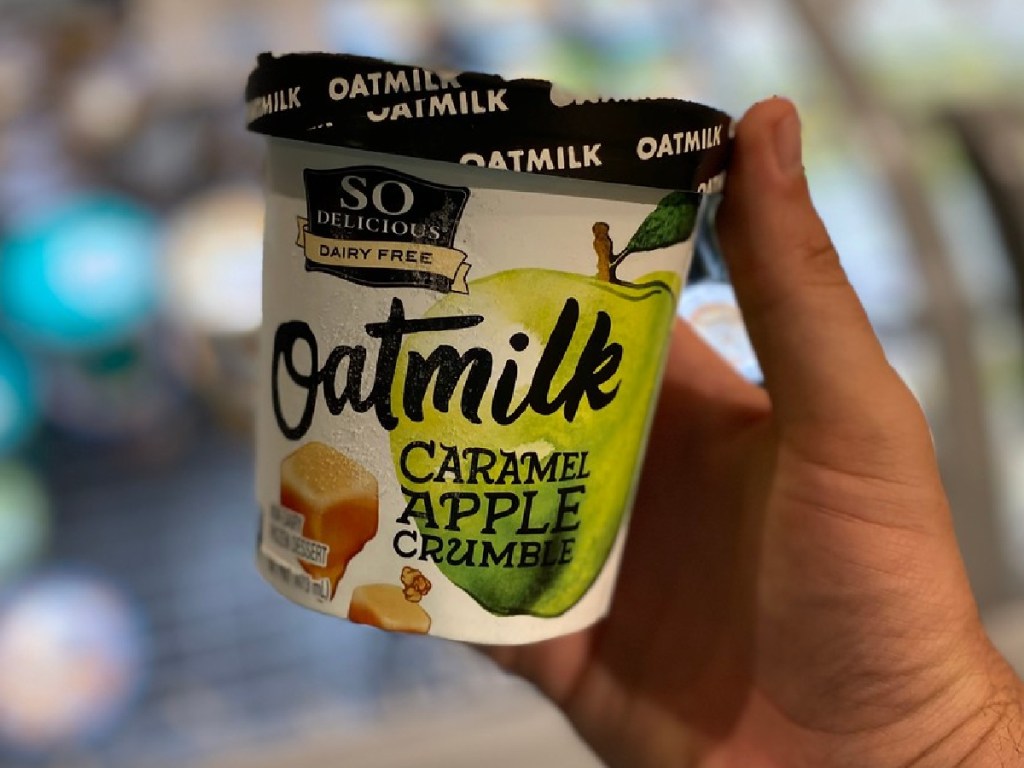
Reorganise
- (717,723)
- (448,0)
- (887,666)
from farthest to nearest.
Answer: (448,0), (717,723), (887,666)

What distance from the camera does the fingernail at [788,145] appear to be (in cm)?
65

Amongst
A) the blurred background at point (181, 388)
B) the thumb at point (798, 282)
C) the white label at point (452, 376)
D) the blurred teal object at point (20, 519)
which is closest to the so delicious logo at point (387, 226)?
the white label at point (452, 376)

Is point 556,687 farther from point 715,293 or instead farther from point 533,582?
point 715,293

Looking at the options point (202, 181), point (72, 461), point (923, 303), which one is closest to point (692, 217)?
point (202, 181)

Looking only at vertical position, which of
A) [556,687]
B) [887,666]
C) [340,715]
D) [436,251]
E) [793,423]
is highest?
[436,251]

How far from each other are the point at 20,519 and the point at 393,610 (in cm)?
65

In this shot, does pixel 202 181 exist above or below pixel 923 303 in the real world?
above

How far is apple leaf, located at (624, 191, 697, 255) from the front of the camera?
58 cm

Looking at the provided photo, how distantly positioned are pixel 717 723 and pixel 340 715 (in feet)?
1.81

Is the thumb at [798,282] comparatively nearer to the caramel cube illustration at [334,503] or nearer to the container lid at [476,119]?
the container lid at [476,119]

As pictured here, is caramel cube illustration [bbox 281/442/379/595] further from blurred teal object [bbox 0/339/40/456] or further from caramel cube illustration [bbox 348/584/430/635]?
blurred teal object [bbox 0/339/40/456]

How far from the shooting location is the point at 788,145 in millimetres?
650

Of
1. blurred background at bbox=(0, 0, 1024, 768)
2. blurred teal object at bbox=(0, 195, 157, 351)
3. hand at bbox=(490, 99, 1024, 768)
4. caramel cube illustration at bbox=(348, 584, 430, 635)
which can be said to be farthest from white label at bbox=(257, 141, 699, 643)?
blurred teal object at bbox=(0, 195, 157, 351)

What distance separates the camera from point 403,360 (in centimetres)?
58
